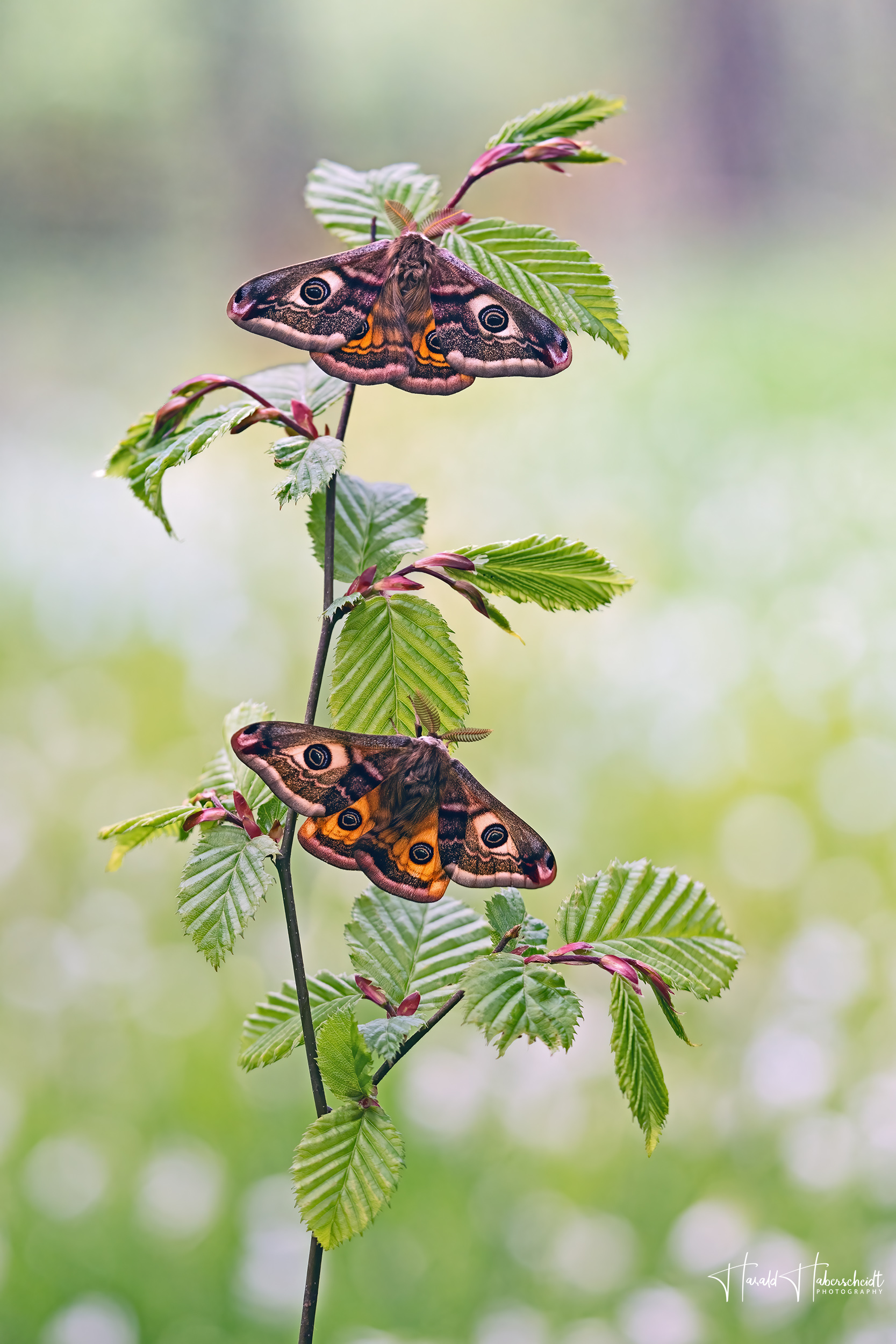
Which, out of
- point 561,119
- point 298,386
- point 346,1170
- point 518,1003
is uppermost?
point 561,119

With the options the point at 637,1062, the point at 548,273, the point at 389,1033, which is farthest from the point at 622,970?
the point at 548,273

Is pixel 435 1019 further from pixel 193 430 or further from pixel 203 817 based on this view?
pixel 193 430

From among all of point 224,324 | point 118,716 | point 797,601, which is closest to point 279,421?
point 118,716

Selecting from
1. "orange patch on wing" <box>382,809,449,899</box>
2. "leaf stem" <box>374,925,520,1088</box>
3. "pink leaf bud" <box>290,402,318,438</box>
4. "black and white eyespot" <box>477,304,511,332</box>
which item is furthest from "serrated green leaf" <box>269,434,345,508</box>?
"leaf stem" <box>374,925,520,1088</box>

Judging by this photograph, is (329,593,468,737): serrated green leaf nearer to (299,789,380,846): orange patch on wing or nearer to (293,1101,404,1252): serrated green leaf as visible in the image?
(299,789,380,846): orange patch on wing

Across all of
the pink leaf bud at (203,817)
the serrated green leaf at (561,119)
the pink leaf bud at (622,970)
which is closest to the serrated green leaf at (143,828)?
the pink leaf bud at (203,817)

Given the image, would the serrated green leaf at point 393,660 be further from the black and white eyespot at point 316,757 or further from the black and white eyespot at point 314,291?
the black and white eyespot at point 314,291

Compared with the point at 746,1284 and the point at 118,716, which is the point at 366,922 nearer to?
the point at 746,1284
